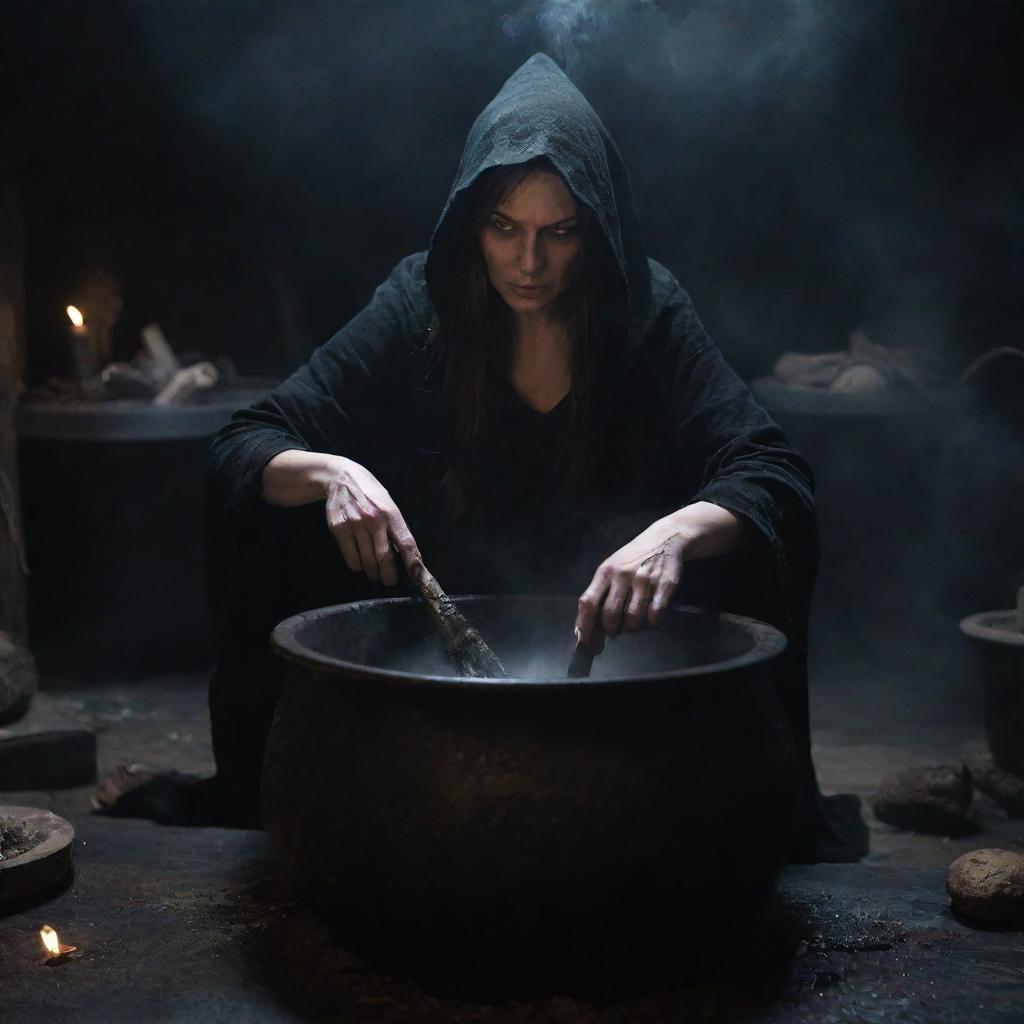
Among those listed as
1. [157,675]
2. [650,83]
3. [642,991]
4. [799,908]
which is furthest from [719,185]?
[642,991]

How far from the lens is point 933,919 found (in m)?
2.45

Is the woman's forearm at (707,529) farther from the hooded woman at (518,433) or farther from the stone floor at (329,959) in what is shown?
the stone floor at (329,959)

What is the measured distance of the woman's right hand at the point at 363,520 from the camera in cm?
254

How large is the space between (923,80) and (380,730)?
448 centimetres

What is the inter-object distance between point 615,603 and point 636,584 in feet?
0.18

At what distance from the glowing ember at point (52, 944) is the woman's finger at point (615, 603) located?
1.05 metres

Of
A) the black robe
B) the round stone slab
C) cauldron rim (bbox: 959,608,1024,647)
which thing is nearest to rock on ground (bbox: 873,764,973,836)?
cauldron rim (bbox: 959,608,1024,647)

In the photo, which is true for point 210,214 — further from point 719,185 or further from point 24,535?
point 719,185

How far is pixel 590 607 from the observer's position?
2.33 meters

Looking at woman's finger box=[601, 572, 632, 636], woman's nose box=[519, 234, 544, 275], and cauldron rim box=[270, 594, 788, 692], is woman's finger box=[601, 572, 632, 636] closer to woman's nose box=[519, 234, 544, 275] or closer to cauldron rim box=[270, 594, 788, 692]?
cauldron rim box=[270, 594, 788, 692]

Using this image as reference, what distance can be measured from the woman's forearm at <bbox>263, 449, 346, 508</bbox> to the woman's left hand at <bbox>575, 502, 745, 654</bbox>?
0.62 m

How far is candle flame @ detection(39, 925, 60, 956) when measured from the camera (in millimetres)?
2316

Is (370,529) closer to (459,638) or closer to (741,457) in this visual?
(459,638)

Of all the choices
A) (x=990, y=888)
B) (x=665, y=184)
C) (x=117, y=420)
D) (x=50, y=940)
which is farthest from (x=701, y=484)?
(x=665, y=184)
